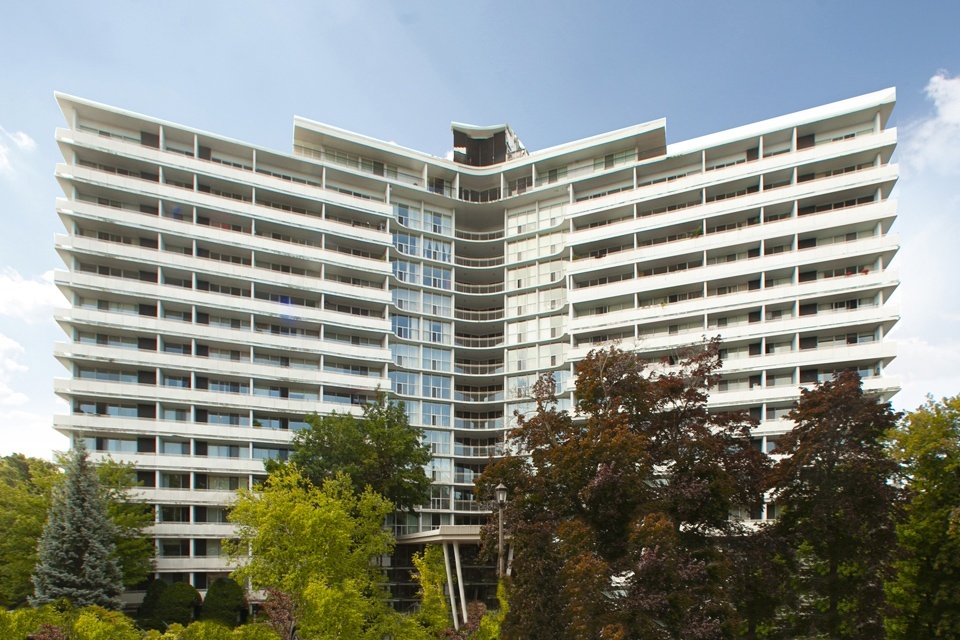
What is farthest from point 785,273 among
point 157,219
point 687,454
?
point 157,219

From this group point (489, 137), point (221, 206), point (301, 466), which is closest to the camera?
point (301, 466)

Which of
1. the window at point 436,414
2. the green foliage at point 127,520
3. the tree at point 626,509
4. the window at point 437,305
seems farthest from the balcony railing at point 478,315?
the tree at point 626,509

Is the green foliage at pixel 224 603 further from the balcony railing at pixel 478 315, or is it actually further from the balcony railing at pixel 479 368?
the balcony railing at pixel 478 315

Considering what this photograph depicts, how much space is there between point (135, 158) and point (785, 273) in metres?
51.4

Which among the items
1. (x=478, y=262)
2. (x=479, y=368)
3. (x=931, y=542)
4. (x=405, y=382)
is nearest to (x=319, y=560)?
(x=931, y=542)

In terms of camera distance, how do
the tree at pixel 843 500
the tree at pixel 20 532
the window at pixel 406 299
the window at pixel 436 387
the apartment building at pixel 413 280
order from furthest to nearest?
the window at pixel 436 387 → the window at pixel 406 299 → the apartment building at pixel 413 280 → the tree at pixel 20 532 → the tree at pixel 843 500

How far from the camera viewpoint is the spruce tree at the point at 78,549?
36.8m

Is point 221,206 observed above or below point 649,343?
above

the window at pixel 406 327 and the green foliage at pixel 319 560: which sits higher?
the window at pixel 406 327

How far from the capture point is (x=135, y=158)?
171ft

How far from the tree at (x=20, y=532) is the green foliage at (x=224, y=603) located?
10.1m

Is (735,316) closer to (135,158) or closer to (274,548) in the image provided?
(274,548)

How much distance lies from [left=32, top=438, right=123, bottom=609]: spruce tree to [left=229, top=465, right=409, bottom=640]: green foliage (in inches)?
319

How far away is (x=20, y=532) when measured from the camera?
133 feet
